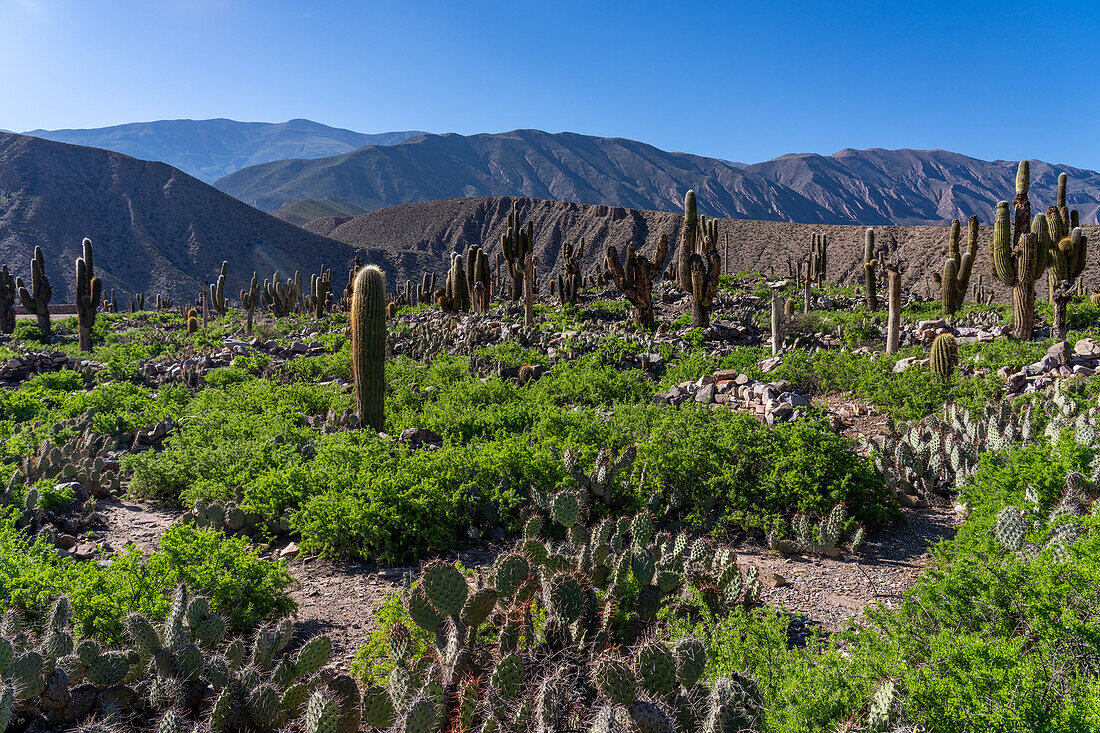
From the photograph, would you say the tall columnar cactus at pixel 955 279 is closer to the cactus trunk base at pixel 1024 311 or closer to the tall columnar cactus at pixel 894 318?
the cactus trunk base at pixel 1024 311

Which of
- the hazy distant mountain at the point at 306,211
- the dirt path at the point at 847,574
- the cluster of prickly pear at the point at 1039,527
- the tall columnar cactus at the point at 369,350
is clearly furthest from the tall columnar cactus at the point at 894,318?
the hazy distant mountain at the point at 306,211

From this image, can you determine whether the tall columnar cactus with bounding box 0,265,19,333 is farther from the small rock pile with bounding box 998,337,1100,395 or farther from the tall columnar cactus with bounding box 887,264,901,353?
the small rock pile with bounding box 998,337,1100,395

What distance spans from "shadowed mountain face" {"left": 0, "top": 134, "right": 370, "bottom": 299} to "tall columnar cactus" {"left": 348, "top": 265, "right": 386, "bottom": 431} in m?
58.7

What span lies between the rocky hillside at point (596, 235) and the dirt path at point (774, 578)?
161ft

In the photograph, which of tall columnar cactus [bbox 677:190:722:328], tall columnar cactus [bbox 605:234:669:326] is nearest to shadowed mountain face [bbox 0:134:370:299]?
tall columnar cactus [bbox 605:234:669:326]

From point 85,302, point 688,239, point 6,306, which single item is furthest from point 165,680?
point 6,306

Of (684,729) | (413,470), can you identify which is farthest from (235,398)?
(684,729)

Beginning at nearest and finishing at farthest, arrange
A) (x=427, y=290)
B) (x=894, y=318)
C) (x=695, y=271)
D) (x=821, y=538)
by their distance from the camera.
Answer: (x=821, y=538) < (x=894, y=318) < (x=695, y=271) < (x=427, y=290)

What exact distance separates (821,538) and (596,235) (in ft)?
256

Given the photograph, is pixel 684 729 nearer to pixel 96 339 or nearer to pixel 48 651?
pixel 48 651

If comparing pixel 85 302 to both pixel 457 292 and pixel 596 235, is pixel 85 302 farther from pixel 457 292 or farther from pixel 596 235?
pixel 596 235

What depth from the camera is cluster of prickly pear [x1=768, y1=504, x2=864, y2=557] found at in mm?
5242

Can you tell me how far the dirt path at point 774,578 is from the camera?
436cm

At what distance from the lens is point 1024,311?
12586mm
